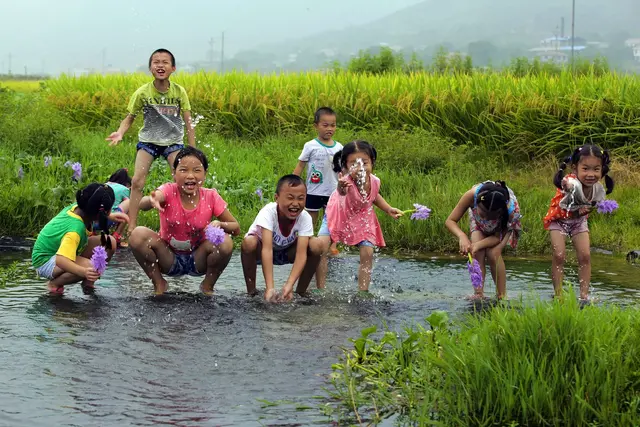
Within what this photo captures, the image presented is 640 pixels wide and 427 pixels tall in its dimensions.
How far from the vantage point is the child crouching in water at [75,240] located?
6.93 meters

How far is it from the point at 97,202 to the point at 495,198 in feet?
9.76

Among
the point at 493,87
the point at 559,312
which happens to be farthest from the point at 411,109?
the point at 559,312

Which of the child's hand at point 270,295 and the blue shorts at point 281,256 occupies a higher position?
the blue shorts at point 281,256

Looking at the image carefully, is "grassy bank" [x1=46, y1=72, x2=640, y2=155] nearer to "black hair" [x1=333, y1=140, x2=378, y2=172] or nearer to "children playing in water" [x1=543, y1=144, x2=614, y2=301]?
"children playing in water" [x1=543, y1=144, x2=614, y2=301]

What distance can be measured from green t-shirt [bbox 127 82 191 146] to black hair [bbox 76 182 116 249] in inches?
99.6

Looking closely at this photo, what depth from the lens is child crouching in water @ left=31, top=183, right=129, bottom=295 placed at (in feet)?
22.7

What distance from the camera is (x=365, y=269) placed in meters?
7.59

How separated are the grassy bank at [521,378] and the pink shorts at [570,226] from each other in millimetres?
2785

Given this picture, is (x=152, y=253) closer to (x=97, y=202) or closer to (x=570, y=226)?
(x=97, y=202)

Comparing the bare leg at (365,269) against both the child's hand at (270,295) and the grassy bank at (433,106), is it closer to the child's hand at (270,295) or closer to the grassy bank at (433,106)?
the child's hand at (270,295)

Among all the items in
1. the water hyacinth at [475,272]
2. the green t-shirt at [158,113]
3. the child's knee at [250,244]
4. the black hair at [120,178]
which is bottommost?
the water hyacinth at [475,272]

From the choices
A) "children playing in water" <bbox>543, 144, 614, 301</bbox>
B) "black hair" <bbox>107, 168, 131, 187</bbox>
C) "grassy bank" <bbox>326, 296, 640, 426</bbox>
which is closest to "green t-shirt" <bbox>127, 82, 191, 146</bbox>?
"black hair" <bbox>107, 168, 131, 187</bbox>

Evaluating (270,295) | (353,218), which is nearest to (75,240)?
(270,295)

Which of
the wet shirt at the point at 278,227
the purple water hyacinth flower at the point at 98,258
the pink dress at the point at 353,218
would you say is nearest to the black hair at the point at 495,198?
the pink dress at the point at 353,218
